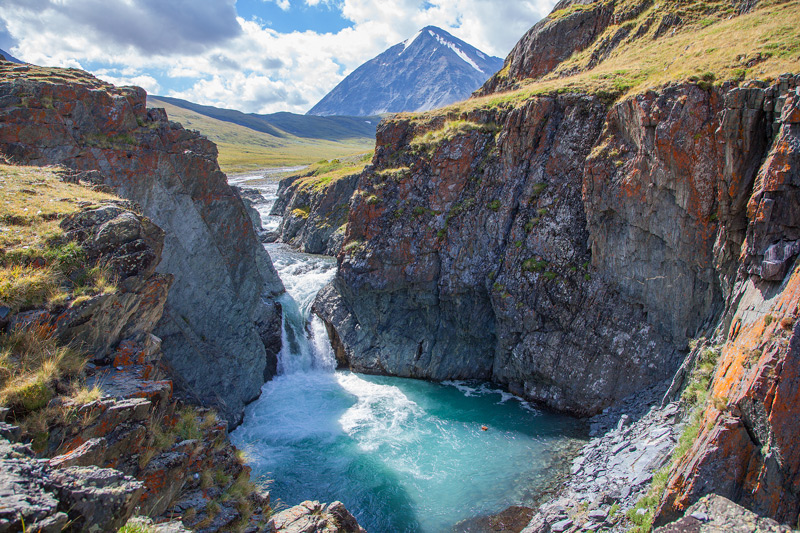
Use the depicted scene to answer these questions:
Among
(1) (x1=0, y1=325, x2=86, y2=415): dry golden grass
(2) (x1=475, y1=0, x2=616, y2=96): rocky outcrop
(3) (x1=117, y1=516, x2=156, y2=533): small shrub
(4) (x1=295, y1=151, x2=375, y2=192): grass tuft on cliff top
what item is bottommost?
(3) (x1=117, y1=516, x2=156, y2=533): small shrub

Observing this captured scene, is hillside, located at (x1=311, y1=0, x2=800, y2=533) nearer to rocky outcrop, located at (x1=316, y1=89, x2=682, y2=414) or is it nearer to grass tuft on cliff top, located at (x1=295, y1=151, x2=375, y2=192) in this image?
rocky outcrop, located at (x1=316, y1=89, x2=682, y2=414)

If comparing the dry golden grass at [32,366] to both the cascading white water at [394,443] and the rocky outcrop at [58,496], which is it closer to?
the rocky outcrop at [58,496]

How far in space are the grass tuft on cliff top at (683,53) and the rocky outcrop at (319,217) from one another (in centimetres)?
1888

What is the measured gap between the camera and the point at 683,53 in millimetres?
20484

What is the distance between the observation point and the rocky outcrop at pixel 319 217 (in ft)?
150

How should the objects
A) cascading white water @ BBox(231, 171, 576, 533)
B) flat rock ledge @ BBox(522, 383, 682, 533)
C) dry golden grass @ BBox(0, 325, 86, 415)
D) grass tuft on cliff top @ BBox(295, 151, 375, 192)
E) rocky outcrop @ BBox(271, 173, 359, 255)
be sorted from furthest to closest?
grass tuft on cliff top @ BBox(295, 151, 375, 192), rocky outcrop @ BBox(271, 173, 359, 255), cascading white water @ BBox(231, 171, 576, 533), flat rock ledge @ BBox(522, 383, 682, 533), dry golden grass @ BBox(0, 325, 86, 415)

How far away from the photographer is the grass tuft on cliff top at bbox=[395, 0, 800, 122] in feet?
54.0

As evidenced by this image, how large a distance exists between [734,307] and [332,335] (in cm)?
2226

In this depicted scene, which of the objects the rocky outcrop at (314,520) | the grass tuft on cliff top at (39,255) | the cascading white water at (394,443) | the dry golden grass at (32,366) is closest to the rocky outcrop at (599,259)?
the cascading white water at (394,443)

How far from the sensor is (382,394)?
24.6 meters

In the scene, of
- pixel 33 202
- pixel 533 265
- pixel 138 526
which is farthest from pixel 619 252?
pixel 33 202

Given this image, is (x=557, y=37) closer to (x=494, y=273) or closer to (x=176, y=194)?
(x=494, y=273)

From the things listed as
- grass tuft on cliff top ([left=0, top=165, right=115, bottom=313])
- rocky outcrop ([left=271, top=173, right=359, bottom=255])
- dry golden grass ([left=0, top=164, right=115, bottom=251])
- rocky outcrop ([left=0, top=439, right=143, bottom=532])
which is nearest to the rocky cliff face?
dry golden grass ([left=0, top=164, right=115, bottom=251])

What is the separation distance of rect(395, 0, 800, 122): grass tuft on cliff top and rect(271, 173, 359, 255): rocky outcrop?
1888 cm
